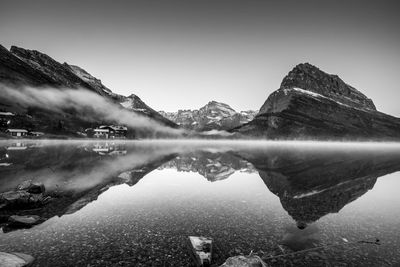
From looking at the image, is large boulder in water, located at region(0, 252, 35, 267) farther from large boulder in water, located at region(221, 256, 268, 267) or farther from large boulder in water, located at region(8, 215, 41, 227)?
large boulder in water, located at region(221, 256, 268, 267)

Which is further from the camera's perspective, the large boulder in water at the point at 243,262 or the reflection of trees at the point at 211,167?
the reflection of trees at the point at 211,167

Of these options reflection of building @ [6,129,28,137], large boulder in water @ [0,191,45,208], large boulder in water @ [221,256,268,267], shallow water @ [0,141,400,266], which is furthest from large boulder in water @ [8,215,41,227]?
reflection of building @ [6,129,28,137]

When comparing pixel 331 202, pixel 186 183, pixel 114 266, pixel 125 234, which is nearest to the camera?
pixel 114 266

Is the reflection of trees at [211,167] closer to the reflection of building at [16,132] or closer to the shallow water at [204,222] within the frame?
the shallow water at [204,222]

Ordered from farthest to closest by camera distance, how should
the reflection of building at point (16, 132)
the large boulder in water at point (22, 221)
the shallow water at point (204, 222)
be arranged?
the reflection of building at point (16, 132)
the large boulder in water at point (22, 221)
the shallow water at point (204, 222)

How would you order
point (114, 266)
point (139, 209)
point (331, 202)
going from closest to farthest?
point (114, 266), point (139, 209), point (331, 202)

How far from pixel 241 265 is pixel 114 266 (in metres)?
7.01

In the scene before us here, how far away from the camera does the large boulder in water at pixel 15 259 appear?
11641mm

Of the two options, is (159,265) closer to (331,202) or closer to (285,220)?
(285,220)

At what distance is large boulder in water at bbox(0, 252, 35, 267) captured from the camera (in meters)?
11.6

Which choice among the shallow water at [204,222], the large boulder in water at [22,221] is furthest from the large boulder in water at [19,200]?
the large boulder in water at [22,221]

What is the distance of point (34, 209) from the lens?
21844mm

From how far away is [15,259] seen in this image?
12258 mm

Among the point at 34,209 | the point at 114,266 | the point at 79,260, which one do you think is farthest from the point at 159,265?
the point at 34,209
